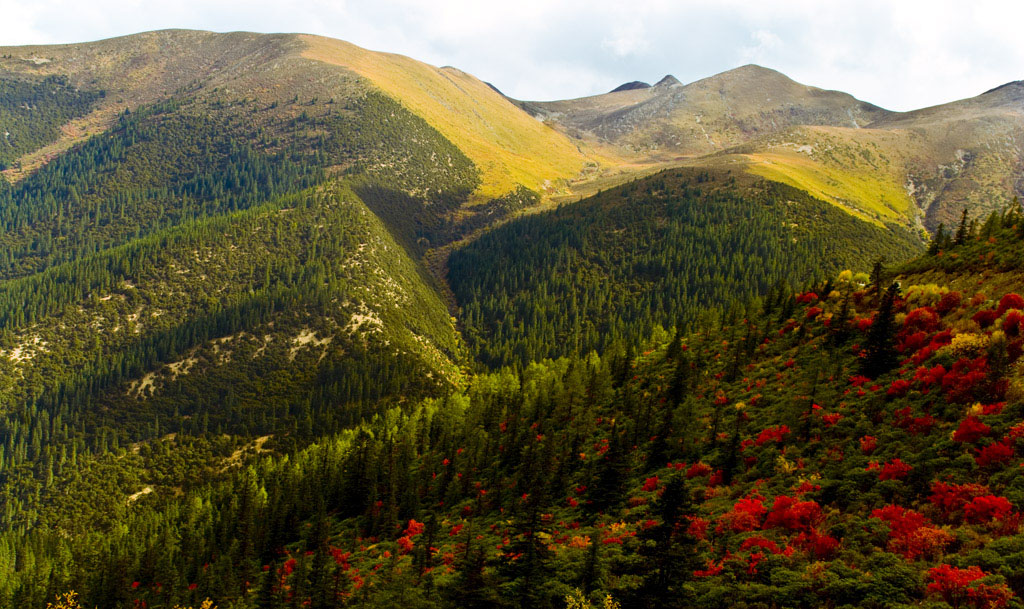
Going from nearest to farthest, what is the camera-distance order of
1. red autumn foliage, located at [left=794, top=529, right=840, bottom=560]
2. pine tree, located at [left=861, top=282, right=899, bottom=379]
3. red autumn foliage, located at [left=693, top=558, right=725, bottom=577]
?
red autumn foliage, located at [left=794, top=529, right=840, bottom=560], red autumn foliage, located at [left=693, top=558, right=725, bottom=577], pine tree, located at [left=861, top=282, right=899, bottom=379]

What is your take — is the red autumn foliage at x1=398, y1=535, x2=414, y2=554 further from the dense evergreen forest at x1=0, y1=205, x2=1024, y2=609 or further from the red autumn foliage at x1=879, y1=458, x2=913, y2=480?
the red autumn foliage at x1=879, y1=458, x2=913, y2=480

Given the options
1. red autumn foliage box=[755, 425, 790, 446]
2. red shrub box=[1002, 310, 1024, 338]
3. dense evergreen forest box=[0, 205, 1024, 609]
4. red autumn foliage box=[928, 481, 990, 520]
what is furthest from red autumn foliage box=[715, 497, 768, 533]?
red shrub box=[1002, 310, 1024, 338]

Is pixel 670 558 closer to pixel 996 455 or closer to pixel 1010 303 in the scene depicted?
pixel 996 455

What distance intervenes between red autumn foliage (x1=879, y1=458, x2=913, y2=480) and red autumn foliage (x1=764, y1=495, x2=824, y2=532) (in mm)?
5018

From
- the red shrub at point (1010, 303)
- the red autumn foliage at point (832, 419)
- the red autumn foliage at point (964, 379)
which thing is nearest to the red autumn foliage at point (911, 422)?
the red autumn foliage at point (964, 379)

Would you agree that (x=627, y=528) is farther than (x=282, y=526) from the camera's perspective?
No

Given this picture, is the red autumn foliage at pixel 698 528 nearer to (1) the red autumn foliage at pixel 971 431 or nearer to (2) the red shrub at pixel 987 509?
(2) the red shrub at pixel 987 509

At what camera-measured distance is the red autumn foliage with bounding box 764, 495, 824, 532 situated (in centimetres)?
3647

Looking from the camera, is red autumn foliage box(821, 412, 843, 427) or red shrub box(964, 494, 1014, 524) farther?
red autumn foliage box(821, 412, 843, 427)

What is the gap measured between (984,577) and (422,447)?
12537 centimetres

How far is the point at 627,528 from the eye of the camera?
4947 cm

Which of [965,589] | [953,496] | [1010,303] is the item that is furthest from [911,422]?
[965,589]

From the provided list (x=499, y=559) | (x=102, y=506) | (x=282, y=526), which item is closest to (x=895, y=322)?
(x=499, y=559)

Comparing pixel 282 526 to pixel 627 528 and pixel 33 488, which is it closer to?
pixel 627 528
